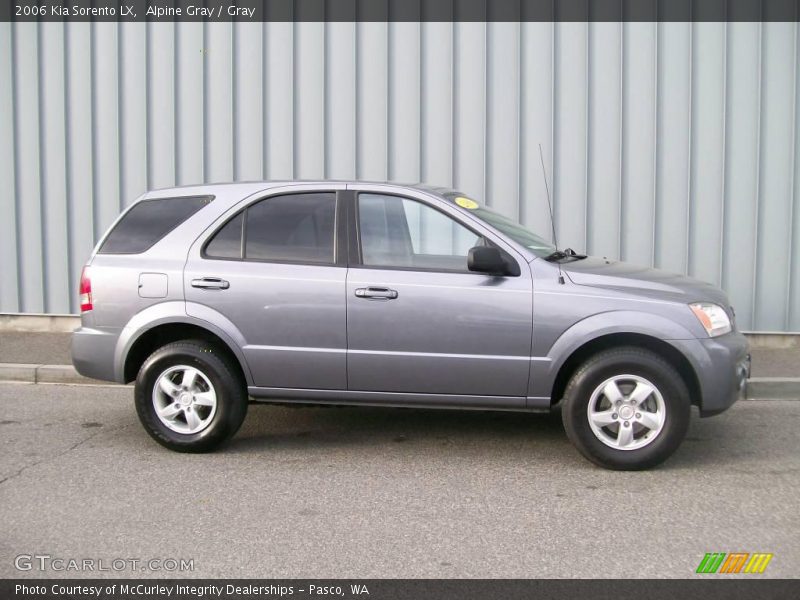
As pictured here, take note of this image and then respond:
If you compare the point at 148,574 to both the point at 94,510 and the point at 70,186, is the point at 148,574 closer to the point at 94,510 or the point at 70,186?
the point at 94,510

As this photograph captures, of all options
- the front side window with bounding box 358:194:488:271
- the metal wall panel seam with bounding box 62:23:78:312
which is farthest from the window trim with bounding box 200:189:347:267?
the metal wall panel seam with bounding box 62:23:78:312

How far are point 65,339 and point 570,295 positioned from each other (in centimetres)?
652

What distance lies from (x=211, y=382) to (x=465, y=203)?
2.05 metres

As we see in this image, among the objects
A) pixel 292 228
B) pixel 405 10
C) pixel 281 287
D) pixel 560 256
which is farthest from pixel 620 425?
pixel 405 10

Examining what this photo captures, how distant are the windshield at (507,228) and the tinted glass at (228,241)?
143 cm

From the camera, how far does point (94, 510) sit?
4.92m

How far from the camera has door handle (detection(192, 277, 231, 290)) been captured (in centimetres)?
596

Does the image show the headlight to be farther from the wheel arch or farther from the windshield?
the windshield

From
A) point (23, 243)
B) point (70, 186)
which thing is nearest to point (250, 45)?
point (70, 186)

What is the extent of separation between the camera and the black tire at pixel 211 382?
5945 millimetres

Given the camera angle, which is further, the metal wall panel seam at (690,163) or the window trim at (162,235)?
the metal wall panel seam at (690,163)

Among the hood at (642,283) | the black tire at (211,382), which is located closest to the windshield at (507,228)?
the hood at (642,283)

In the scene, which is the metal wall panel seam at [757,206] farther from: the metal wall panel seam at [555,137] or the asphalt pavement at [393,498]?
the asphalt pavement at [393,498]

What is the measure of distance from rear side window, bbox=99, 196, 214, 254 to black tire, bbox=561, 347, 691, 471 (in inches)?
109
